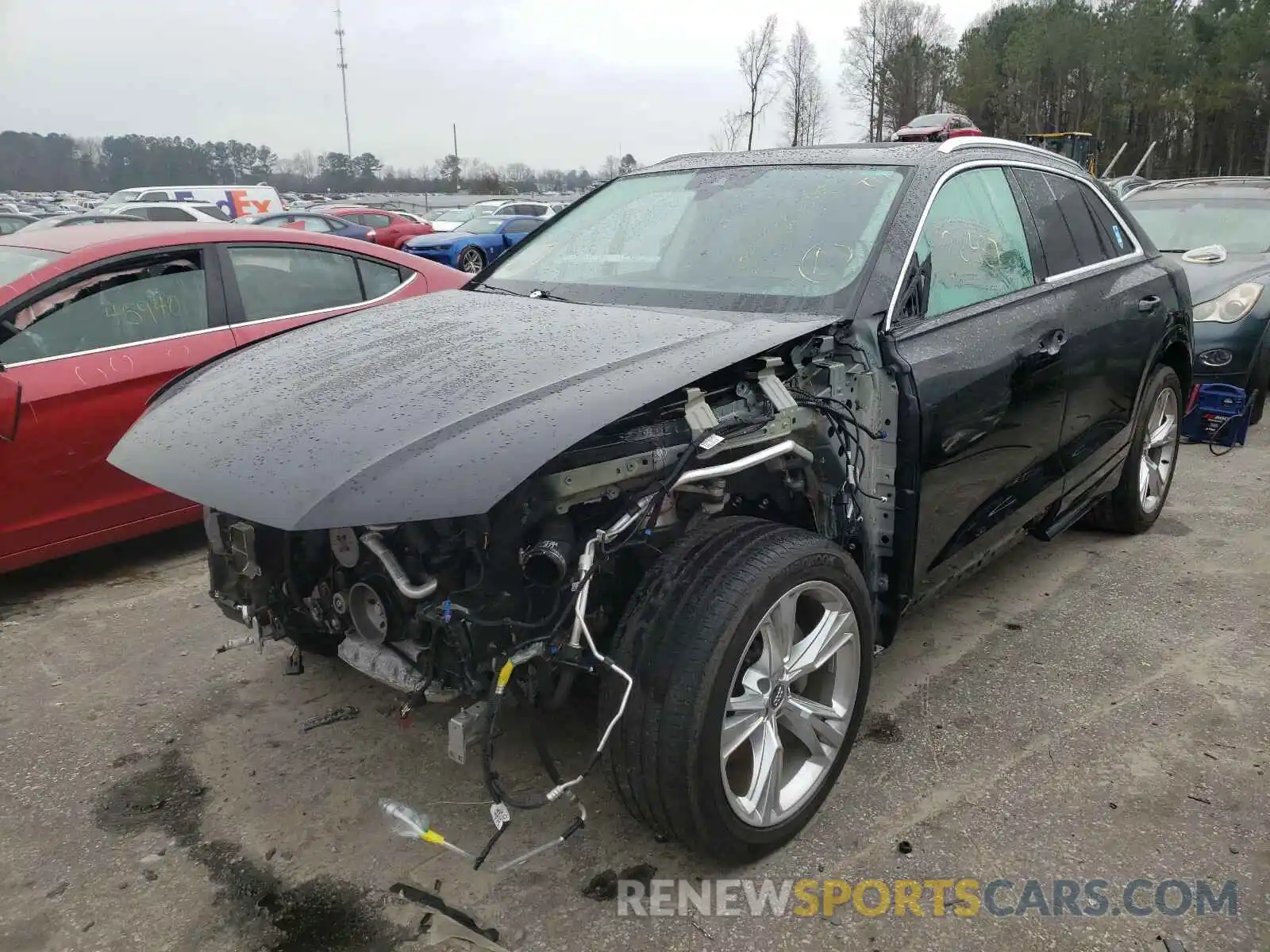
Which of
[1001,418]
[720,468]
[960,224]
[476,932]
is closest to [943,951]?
[476,932]

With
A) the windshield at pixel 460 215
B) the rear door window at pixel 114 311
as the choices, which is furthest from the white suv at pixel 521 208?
the rear door window at pixel 114 311

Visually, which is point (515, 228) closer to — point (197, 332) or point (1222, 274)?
point (1222, 274)

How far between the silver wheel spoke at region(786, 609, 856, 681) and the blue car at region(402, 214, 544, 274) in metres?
15.6

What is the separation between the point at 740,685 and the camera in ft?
7.34

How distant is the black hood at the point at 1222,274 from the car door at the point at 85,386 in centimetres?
623

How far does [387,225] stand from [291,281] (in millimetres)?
18703

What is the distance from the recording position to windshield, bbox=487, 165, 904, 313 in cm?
282

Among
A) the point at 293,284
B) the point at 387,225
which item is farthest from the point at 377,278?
the point at 387,225

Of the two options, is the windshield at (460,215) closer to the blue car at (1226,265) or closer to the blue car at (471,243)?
the blue car at (471,243)

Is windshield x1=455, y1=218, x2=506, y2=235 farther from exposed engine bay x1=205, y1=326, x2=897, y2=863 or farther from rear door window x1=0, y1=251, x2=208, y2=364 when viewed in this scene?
exposed engine bay x1=205, y1=326, x2=897, y2=863

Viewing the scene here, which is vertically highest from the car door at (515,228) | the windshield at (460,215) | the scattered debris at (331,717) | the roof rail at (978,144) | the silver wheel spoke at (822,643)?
the windshield at (460,215)

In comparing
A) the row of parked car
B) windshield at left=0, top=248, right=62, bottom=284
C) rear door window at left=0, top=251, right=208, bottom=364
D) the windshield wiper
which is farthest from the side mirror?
the row of parked car

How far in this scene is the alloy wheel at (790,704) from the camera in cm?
226

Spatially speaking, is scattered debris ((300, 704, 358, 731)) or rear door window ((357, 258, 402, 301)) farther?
rear door window ((357, 258, 402, 301))
